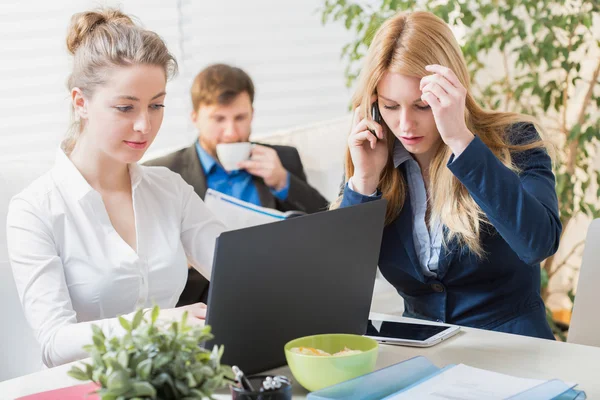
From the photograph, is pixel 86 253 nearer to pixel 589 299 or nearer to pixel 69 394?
pixel 69 394

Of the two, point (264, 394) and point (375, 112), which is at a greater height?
point (375, 112)

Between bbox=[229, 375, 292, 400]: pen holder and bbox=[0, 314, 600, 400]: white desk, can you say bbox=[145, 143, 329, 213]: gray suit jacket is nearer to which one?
bbox=[0, 314, 600, 400]: white desk

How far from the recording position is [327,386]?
1.11 m

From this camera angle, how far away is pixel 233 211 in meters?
2.65

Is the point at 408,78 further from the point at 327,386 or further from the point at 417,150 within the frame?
the point at 327,386

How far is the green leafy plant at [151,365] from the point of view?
0.81 meters

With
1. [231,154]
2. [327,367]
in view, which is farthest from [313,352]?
[231,154]

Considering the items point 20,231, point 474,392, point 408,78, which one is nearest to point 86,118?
point 20,231

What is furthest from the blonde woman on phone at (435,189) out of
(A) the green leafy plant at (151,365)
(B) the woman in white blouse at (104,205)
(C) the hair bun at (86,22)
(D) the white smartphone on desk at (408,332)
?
(A) the green leafy plant at (151,365)

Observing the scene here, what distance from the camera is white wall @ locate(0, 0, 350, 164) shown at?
2754 mm

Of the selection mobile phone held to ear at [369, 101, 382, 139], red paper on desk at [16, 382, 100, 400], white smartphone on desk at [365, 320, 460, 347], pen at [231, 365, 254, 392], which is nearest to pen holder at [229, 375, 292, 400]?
pen at [231, 365, 254, 392]

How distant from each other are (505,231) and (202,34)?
2.02 m

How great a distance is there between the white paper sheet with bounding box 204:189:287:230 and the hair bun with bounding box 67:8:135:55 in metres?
0.92

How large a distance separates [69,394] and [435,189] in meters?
0.94
